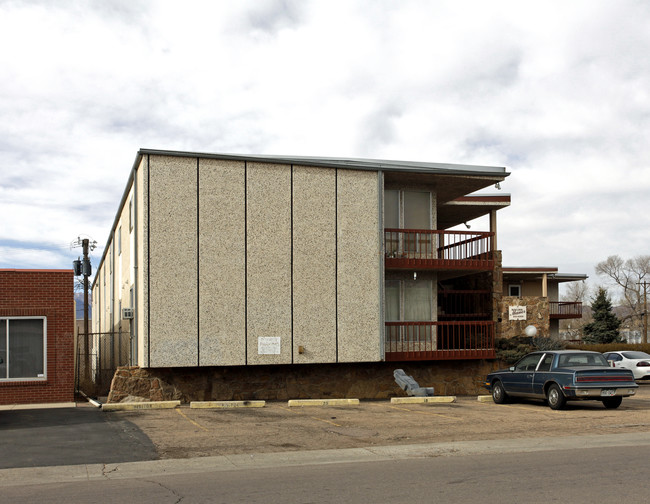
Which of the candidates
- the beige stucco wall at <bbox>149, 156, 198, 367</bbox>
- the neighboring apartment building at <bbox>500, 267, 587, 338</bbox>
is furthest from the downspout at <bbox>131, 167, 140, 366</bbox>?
the neighboring apartment building at <bbox>500, 267, 587, 338</bbox>

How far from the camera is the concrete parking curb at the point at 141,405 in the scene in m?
17.2

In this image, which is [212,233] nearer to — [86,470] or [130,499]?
[86,470]

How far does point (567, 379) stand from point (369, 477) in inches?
369

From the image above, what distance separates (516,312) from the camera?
82.0 ft

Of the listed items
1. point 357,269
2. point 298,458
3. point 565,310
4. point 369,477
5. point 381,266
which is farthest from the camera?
point 565,310

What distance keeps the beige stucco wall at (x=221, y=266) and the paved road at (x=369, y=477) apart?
8.52 metres

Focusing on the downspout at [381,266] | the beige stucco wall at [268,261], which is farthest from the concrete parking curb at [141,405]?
the downspout at [381,266]

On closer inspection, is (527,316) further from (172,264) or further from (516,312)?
(172,264)

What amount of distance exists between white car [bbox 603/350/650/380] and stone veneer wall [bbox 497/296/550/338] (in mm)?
5824

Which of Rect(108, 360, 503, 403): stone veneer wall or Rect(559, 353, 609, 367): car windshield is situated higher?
Rect(559, 353, 609, 367): car windshield

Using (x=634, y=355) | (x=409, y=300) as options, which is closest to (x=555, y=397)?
(x=409, y=300)

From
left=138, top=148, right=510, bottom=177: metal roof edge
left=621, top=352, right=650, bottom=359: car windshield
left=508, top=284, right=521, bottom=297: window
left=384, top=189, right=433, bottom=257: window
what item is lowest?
left=621, top=352, right=650, bottom=359: car windshield

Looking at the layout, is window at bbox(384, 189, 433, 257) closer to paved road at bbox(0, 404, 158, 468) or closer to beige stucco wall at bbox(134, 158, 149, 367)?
beige stucco wall at bbox(134, 158, 149, 367)

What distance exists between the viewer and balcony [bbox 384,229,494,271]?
22234mm
